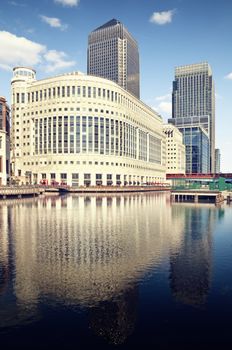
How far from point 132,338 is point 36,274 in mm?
13213

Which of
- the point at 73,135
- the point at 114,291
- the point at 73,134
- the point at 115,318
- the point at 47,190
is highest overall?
the point at 73,134

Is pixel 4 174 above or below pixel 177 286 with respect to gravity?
above

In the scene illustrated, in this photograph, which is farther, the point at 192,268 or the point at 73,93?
the point at 73,93

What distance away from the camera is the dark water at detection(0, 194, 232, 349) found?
18125 mm

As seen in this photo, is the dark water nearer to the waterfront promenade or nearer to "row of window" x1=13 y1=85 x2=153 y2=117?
the waterfront promenade

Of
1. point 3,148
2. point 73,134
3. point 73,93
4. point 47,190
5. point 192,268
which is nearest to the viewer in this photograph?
point 192,268

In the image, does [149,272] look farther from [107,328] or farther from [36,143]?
[36,143]

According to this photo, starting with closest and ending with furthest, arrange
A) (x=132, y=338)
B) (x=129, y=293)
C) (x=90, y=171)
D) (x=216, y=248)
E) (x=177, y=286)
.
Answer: (x=132, y=338)
(x=129, y=293)
(x=177, y=286)
(x=216, y=248)
(x=90, y=171)

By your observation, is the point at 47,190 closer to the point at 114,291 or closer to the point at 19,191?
the point at 19,191

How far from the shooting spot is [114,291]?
80.3 feet

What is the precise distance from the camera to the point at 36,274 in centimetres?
2817

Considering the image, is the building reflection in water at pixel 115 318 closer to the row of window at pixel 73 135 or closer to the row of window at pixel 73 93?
the row of window at pixel 73 135

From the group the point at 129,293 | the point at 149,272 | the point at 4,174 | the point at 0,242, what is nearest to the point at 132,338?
the point at 129,293

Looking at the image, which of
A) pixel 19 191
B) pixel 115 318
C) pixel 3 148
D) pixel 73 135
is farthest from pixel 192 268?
pixel 73 135
